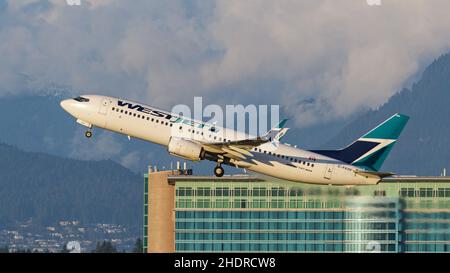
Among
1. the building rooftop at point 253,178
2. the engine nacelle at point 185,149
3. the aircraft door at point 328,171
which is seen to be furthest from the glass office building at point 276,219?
the engine nacelle at point 185,149

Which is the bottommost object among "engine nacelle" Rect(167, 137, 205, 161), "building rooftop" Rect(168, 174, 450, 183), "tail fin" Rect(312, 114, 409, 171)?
"engine nacelle" Rect(167, 137, 205, 161)

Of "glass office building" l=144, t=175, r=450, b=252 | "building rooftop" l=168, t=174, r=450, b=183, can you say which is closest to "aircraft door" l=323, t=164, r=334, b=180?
"glass office building" l=144, t=175, r=450, b=252

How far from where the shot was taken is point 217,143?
117 meters

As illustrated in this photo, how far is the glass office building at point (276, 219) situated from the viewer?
183250 millimetres

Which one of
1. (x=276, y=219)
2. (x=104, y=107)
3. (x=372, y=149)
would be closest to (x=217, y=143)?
(x=104, y=107)

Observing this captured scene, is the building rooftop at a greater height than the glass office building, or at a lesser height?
greater

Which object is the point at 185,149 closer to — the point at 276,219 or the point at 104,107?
the point at 104,107

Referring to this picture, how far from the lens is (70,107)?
119 meters

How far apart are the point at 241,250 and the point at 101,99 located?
239 feet

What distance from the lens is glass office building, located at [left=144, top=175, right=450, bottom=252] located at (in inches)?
7215

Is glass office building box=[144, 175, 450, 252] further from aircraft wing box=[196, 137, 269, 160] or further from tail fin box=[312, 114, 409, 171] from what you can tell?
aircraft wing box=[196, 137, 269, 160]

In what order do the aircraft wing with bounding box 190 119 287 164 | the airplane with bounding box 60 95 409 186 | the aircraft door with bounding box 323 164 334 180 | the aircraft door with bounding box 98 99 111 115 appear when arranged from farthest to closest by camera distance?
the aircraft door with bounding box 323 164 334 180 < the aircraft door with bounding box 98 99 111 115 < the airplane with bounding box 60 95 409 186 < the aircraft wing with bounding box 190 119 287 164

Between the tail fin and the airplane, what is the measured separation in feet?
1.69

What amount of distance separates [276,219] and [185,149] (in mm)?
79249
